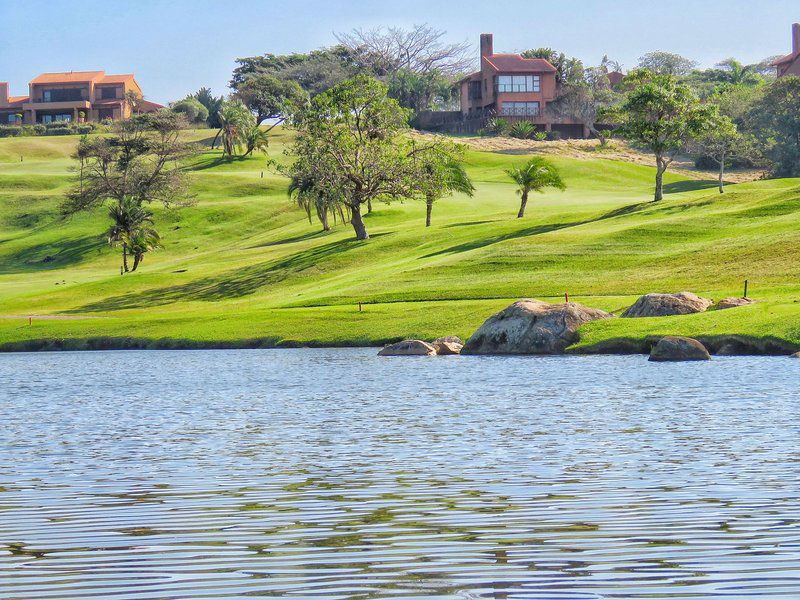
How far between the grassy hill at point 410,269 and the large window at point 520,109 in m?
48.6

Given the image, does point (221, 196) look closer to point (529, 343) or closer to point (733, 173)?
point (733, 173)

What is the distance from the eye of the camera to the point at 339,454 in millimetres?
22219

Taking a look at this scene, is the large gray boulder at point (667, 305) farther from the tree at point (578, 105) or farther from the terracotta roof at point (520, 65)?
the terracotta roof at point (520, 65)

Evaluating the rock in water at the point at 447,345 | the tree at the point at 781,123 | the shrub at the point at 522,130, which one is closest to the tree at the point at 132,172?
the shrub at the point at 522,130

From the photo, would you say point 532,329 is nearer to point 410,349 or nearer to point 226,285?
point 410,349

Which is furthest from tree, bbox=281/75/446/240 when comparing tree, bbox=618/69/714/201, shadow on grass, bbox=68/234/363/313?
tree, bbox=618/69/714/201

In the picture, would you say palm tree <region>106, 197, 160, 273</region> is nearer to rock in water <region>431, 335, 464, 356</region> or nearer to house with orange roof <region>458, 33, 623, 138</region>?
rock in water <region>431, 335, 464, 356</region>

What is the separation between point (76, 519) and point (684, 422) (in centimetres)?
1454

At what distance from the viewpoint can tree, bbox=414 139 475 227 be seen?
105 metres

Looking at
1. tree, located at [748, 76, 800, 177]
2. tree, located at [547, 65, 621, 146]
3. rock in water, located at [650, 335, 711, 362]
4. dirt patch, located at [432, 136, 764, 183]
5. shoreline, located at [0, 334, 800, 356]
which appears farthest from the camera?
tree, located at [547, 65, 621, 146]

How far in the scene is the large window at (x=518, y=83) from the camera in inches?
7657

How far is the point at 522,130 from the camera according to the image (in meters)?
187

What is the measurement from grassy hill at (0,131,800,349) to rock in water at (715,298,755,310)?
1.32 metres

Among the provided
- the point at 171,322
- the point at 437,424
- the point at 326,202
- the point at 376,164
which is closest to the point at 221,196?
the point at 326,202
